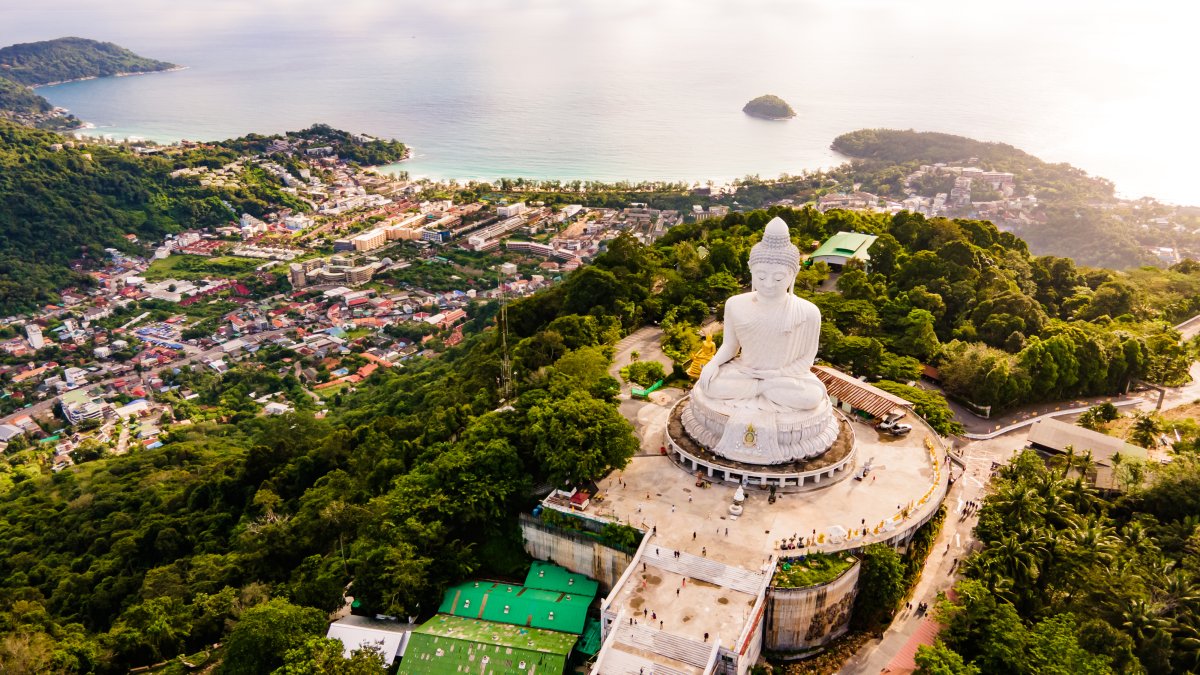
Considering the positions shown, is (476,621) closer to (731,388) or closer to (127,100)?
(731,388)

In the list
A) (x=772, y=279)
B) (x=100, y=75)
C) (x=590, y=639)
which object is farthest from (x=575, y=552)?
(x=100, y=75)

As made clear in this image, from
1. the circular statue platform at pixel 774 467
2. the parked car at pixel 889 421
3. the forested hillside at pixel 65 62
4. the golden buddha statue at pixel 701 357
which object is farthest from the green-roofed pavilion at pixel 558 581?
the forested hillside at pixel 65 62

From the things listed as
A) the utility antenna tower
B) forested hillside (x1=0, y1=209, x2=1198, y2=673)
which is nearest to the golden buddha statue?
forested hillside (x1=0, y1=209, x2=1198, y2=673)

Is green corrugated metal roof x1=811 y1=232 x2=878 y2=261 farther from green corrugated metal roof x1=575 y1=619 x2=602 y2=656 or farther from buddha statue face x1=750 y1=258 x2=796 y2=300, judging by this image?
green corrugated metal roof x1=575 y1=619 x2=602 y2=656

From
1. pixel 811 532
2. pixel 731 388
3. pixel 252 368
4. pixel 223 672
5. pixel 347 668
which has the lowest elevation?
pixel 252 368

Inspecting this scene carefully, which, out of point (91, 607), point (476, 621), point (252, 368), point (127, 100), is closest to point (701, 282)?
point (476, 621)

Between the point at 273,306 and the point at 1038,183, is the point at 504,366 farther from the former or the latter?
the point at 1038,183

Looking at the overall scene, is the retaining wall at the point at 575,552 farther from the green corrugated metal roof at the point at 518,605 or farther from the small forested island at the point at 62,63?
the small forested island at the point at 62,63
